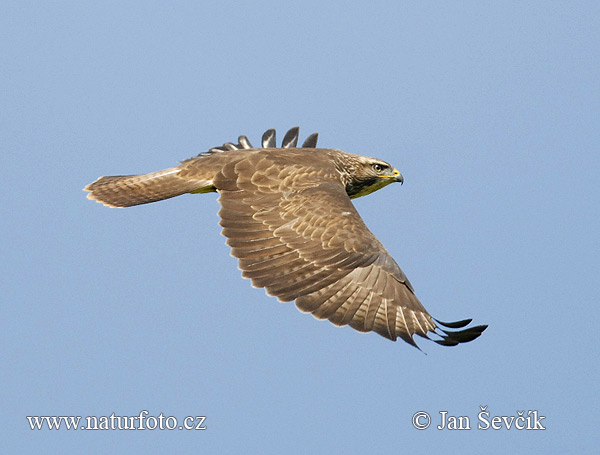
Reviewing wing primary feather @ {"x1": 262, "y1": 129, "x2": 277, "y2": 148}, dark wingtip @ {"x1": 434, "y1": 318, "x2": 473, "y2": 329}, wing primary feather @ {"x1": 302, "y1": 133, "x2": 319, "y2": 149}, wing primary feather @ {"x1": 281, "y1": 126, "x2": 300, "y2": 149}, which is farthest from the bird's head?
dark wingtip @ {"x1": 434, "y1": 318, "x2": 473, "y2": 329}

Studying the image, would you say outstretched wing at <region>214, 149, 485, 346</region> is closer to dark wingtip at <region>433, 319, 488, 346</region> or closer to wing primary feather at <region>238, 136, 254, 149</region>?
dark wingtip at <region>433, 319, 488, 346</region>

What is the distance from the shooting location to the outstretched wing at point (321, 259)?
9148 millimetres

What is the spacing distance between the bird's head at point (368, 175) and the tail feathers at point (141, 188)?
2.13 m

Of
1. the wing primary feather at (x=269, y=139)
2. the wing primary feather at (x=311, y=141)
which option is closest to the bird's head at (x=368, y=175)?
the wing primary feather at (x=311, y=141)

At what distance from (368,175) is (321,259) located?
287 cm

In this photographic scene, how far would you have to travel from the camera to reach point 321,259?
945cm

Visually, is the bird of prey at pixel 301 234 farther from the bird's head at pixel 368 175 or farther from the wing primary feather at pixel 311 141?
the wing primary feather at pixel 311 141

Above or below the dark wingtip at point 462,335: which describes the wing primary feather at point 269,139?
above

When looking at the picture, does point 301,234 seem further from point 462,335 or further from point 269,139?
point 269,139

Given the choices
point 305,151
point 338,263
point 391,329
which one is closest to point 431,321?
point 391,329

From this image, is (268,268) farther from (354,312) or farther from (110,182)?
(110,182)

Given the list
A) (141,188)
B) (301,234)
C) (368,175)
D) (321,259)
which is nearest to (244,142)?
(368,175)

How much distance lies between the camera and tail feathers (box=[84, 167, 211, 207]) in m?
10.8

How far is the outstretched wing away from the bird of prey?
1 cm
